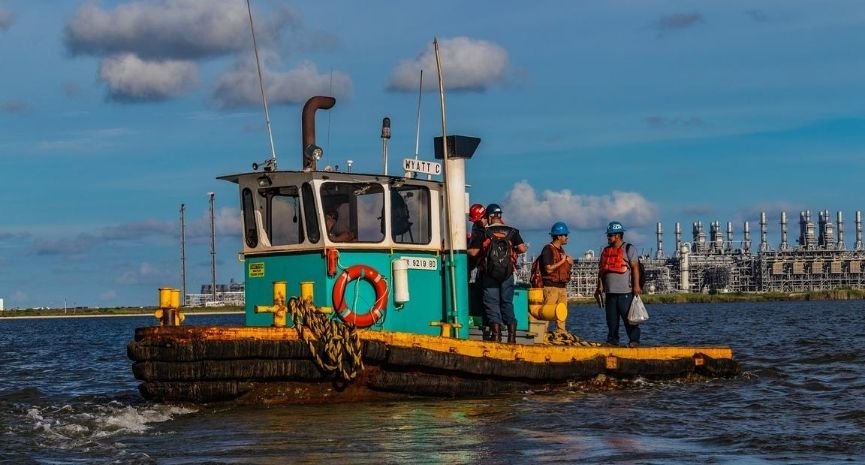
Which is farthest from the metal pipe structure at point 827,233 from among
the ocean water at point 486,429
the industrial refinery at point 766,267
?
the ocean water at point 486,429

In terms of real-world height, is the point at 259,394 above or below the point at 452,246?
below

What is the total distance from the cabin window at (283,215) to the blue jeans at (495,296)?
2503mm

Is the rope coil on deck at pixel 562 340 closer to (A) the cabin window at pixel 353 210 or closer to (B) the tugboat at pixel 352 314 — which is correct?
(B) the tugboat at pixel 352 314

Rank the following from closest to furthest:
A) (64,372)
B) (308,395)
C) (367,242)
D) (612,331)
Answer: (308,395) < (367,242) < (612,331) < (64,372)

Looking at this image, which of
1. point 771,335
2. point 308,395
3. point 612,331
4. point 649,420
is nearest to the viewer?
point 649,420

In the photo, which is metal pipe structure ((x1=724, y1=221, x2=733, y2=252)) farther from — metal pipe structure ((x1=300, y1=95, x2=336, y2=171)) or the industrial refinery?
metal pipe structure ((x1=300, y1=95, x2=336, y2=171))

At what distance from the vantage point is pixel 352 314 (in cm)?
1527

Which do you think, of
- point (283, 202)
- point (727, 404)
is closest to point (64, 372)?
point (283, 202)

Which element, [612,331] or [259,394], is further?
[612,331]

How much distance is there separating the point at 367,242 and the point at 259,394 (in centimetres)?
241

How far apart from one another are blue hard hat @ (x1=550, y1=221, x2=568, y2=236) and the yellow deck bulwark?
177 cm

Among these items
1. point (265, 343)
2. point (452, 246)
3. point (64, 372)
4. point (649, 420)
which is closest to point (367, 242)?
point (452, 246)

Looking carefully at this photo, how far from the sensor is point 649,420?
44.8 feet

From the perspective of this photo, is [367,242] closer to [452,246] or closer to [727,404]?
[452,246]
